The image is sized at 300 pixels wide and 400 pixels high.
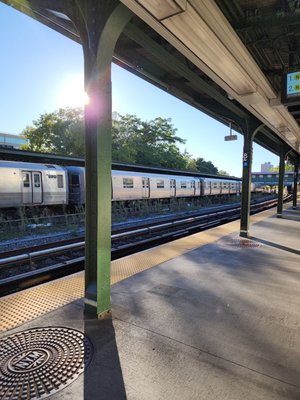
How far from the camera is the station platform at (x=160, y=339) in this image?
231cm

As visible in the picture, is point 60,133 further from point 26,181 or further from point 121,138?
point 26,181

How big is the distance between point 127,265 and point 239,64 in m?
3.86

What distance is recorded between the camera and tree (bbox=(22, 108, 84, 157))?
125ft

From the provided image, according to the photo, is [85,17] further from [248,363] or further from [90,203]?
[248,363]

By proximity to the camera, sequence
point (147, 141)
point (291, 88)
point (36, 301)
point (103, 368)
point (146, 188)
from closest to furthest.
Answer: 1. point (103, 368)
2. point (36, 301)
3. point (291, 88)
4. point (146, 188)
5. point (147, 141)

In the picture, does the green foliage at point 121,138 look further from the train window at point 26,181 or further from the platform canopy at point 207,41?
the platform canopy at point 207,41

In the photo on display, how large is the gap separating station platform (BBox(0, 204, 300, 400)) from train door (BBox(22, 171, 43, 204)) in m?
10.7

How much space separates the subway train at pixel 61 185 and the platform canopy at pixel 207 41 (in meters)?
9.87

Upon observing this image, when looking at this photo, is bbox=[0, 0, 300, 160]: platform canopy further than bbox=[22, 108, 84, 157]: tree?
No

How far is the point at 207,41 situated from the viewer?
12.0 ft

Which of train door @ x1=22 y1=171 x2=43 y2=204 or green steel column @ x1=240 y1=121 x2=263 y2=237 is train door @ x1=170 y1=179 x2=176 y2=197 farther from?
green steel column @ x1=240 y1=121 x2=263 y2=237

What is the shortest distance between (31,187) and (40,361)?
13114 mm

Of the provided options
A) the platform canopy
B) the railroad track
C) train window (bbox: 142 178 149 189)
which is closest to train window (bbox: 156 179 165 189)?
train window (bbox: 142 178 149 189)

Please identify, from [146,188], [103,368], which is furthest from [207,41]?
[146,188]
